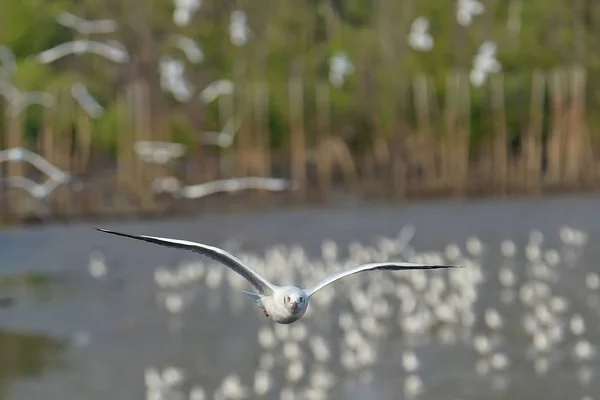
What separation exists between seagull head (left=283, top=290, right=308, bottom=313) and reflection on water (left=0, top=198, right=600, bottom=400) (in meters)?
4.91

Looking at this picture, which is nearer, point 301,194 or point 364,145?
point 301,194

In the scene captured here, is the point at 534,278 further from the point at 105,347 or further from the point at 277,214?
the point at 277,214

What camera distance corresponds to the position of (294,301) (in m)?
11.5

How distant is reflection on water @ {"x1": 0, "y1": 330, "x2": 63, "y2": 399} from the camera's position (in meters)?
18.5

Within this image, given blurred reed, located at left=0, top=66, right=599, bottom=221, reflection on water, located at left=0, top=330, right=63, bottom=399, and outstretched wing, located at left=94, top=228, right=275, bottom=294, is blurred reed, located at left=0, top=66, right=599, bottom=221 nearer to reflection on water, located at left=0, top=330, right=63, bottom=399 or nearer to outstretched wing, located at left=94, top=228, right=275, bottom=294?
reflection on water, located at left=0, top=330, right=63, bottom=399

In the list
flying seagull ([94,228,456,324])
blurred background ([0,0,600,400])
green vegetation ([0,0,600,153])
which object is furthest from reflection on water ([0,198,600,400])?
green vegetation ([0,0,600,153])

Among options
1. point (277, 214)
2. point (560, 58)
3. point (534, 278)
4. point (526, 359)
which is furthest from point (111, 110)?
point (526, 359)

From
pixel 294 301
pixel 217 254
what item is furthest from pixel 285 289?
pixel 217 254

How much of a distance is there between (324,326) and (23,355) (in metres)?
4.39

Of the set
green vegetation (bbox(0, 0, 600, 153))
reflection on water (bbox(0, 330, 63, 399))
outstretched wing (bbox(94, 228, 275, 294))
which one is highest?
green vegetation (bbox(0, 0, 600, 153))

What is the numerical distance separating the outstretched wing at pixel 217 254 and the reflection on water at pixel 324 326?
4.71m

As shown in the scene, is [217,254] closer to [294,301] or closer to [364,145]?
[294,301]

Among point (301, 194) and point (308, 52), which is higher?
point (308, 52)

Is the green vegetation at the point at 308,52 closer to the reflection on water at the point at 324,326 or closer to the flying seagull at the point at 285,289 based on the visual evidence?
the reflection on water at the point at 324,326
